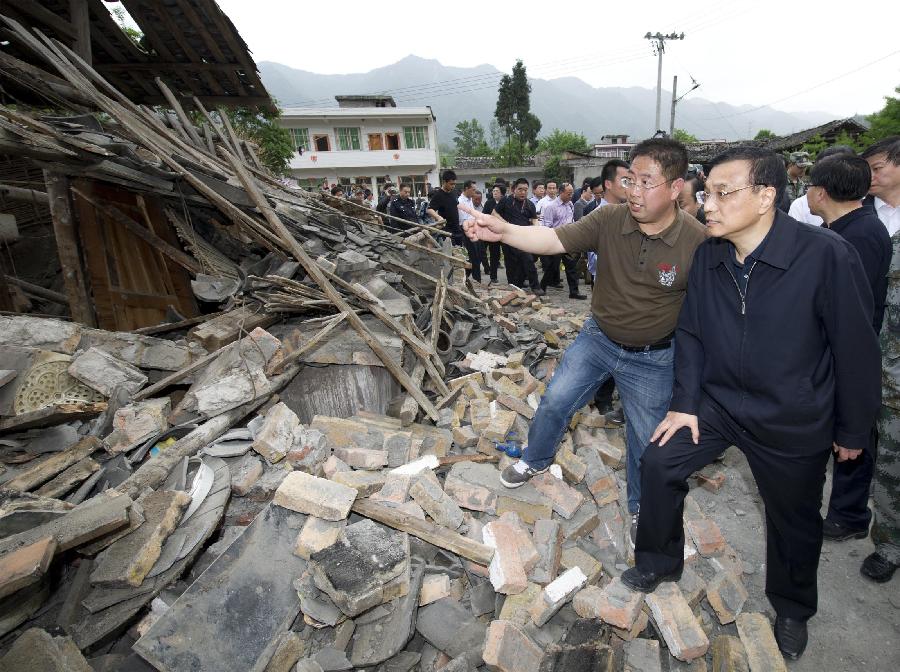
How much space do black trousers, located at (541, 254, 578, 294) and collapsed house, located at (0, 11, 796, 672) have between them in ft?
11.4

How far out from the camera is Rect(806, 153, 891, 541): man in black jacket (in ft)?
9.05

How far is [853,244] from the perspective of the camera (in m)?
2.83

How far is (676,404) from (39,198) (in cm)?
772

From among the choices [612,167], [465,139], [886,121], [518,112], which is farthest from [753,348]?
[465,139]

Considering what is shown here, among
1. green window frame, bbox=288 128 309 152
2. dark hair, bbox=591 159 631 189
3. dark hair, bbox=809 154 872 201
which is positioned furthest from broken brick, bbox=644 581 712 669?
green window frame, bbox=288 128 309 152

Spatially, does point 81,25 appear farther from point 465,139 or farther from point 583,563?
point 465,139

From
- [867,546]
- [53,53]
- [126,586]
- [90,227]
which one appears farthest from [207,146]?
[867,546]

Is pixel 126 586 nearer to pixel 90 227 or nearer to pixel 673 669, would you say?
pixel 673 669

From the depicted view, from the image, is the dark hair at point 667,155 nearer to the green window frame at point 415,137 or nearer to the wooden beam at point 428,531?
the wooden beam at point 428,531

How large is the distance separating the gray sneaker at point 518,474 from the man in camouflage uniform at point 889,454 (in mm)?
1865

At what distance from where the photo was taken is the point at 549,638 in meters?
2.21

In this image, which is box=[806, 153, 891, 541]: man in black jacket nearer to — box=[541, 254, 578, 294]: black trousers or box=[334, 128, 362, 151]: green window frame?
box=[541, 254, 578, 294]: black trousers

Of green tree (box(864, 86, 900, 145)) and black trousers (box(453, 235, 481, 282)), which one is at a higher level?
green tree (box(864, 86, 900, 145))

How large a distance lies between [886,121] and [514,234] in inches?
1299
